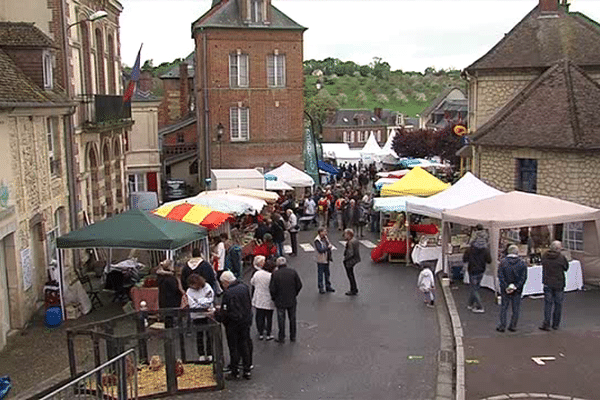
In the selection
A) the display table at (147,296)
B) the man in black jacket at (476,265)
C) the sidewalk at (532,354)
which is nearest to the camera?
the sidewalk at (532,354)

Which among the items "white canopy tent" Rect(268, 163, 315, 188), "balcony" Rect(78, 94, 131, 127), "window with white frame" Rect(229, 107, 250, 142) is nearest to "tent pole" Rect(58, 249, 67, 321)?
"balcony" Rect(78, 94, 131, 127)

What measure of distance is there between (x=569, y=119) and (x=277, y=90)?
18.0 meters

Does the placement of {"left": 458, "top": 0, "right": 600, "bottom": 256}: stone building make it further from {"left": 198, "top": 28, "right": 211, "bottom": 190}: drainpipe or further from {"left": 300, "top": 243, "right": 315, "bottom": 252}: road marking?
{"left": 198, "top": 28, "right": 211, "bottom": 190}: drainpipe

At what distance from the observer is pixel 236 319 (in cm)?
1031

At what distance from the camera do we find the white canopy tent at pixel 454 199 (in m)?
18.3

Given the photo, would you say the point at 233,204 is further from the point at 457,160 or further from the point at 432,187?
the point at 457,160

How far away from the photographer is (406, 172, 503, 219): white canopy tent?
1827 centimetres

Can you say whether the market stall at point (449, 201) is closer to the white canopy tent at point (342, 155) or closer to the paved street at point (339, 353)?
the paved street at point (339, 353)

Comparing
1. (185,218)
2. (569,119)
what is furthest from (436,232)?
(185,218)

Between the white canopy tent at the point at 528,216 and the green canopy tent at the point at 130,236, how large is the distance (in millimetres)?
6204

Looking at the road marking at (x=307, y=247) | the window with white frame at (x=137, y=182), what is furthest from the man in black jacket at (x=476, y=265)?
the window with white frame at (x=137, y=182)

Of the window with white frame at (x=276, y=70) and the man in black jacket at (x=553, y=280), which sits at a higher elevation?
the window with white frame at (x=276, y=70)

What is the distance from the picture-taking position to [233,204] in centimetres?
1991

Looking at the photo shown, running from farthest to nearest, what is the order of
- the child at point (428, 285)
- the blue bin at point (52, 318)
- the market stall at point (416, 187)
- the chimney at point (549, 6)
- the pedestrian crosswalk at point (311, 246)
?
1. the chimney at point (549, 6)
2. the pedestrian crosswalk at point (311, 246)
3. the market stall at point (416, 187)
4. the child at point (428, 285)
5. the blue bin at point (52, 318)
